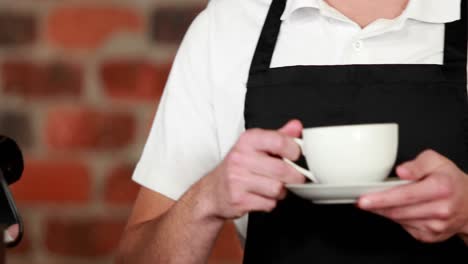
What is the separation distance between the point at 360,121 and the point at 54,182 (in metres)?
0.77

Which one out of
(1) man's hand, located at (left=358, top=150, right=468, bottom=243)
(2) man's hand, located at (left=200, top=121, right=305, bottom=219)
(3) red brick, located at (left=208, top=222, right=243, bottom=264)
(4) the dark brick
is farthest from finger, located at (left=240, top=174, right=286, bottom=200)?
(4) the dark brick

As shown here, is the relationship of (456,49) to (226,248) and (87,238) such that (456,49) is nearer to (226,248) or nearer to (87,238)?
(226,248)

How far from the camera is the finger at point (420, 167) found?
1016mm

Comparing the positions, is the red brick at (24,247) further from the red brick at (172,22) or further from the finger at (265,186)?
the finger at (265,186)

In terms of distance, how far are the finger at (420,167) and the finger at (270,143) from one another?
12cm

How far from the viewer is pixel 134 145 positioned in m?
1.87

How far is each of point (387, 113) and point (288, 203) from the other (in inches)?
7.3

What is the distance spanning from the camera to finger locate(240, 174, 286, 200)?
106 centimetres

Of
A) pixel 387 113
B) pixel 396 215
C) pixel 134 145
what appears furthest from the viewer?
pixel 134 145

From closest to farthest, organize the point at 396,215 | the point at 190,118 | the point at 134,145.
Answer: the point at 396,215 → the point at 190,118 → the point at 134,145

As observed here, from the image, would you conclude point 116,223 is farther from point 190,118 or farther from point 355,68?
point 355,68

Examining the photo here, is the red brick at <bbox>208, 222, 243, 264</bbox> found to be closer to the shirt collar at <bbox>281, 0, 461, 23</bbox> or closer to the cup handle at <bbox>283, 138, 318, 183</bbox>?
the shirt collar at <bbox>281, 0, 461, 23</bbox>

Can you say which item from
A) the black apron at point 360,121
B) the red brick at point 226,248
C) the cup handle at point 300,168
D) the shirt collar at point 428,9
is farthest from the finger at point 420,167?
the red brick at point 226,248

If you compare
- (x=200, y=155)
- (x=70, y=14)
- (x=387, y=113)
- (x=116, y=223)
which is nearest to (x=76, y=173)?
(x=116, y=223)
